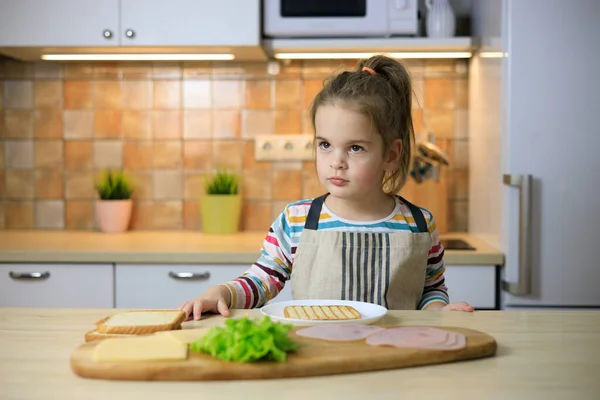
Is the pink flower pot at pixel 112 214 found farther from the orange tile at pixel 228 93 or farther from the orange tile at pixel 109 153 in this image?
the orange tile at pixel 228 93

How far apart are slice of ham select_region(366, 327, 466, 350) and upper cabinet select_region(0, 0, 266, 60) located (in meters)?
1.62

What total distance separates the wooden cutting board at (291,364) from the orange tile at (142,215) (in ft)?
6.46

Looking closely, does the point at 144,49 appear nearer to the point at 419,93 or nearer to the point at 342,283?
the point at 419,93

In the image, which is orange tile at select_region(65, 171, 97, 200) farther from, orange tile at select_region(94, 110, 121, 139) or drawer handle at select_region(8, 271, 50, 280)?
drawer handle at select_region(8, 271, 50, 280)

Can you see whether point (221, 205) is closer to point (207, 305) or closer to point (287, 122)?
point (287, 122)

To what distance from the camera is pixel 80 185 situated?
2906mm

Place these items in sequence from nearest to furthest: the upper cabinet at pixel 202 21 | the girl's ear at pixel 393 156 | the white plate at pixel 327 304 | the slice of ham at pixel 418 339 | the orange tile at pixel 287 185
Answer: the slice of ham at pixel 418 339, the white plate at pixel 327 304, the girl's ear at pixel 393 156, the upper cabinet at pixel 202 21, the orange tile at pixel 287 185

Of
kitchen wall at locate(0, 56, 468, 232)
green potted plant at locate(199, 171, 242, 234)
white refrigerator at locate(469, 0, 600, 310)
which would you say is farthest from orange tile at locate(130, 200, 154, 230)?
white refrigerator at locate(469, 0, 600, 310)

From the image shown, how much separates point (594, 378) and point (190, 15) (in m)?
1.89

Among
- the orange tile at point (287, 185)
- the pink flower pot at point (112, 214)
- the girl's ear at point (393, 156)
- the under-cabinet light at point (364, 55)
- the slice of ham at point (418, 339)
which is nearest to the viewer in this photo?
the slice of ham at point (418, 339)

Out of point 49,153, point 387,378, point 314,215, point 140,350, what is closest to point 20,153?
point 49,153

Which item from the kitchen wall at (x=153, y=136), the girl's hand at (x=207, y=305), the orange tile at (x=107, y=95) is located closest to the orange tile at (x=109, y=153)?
the kitchen wall at (x=153, y=136)

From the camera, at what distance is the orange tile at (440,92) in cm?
281

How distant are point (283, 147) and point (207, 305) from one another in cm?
166
